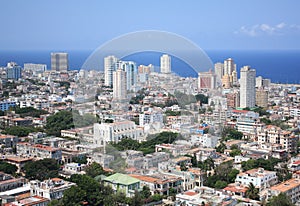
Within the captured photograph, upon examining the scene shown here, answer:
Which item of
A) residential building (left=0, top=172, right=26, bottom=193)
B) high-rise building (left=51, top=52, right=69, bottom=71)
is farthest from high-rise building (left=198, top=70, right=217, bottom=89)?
high-rise building (left=51, top=52, right=69, bottom=71)

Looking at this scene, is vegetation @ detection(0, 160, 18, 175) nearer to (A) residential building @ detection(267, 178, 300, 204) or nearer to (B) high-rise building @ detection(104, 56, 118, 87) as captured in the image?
(B) high-rise building @ detection(104, 56, 118, 87)

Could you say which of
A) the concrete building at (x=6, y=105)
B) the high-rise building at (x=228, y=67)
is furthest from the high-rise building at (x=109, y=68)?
the high-rise building at (x=228, y=67)

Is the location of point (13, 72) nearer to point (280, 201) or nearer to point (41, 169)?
point (41, 169)

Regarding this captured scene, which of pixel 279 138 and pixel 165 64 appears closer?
pixel 165 64

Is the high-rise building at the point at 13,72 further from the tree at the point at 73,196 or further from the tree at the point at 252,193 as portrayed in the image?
the tree at the point at 252,193

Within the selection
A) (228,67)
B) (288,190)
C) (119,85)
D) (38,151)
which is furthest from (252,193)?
(228,67)

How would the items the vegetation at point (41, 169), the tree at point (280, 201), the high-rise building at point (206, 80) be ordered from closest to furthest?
the tree at point (280, 201), the vegetation at point (41, 169), the high-rise building at point (206, 80)
